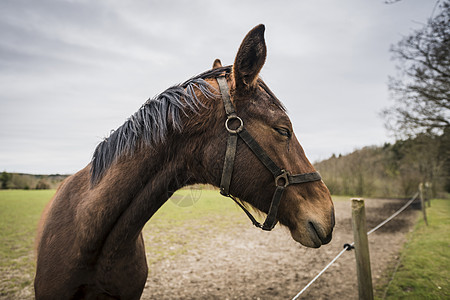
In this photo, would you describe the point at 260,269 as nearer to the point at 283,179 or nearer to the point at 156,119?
the point at 283,179

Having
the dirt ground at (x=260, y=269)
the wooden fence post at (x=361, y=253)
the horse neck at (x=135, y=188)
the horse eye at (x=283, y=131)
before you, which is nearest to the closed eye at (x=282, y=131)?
the horse eye at (x=283, y=131)

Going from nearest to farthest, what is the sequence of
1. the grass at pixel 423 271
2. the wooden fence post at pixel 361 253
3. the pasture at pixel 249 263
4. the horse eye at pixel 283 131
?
1. the horse eye at pixel 283 131
2. the wooden fence post at pixel 361 253
3. the grass at pixel 423 271
4. the pasture at pixel 249 263

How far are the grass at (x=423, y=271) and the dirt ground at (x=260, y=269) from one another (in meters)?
0.47

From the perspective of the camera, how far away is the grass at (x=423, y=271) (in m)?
4.22

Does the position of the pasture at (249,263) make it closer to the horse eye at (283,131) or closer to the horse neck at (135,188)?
the horse neck at (135,188)

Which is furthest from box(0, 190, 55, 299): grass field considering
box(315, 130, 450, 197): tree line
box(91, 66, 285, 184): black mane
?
box(315, 130, 450, 197): tree line

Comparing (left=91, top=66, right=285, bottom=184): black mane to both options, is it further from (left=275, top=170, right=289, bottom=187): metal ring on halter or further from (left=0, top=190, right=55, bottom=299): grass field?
(left=0, top=190, right=55, bottom=299): grass field

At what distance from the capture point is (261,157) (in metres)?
1.63

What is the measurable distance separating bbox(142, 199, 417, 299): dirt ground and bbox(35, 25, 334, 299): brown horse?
389cm

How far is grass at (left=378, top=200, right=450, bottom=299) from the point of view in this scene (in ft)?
13.8

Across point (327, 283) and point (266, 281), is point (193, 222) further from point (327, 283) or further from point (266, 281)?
point (327, 283)

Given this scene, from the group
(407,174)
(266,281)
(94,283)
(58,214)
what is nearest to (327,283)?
(266,281)

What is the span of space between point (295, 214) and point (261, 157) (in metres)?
0.46

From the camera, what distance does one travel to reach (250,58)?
1600 mm
